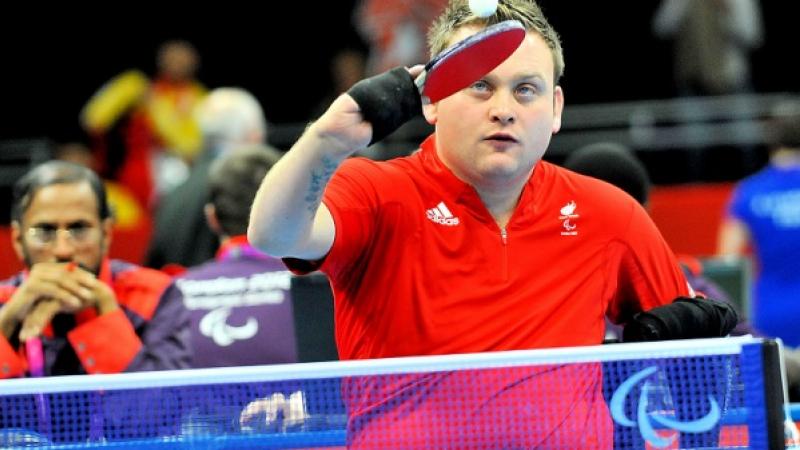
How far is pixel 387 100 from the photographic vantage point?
2.58 metres

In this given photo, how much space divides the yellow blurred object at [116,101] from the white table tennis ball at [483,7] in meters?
9.19

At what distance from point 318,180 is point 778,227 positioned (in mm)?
5223

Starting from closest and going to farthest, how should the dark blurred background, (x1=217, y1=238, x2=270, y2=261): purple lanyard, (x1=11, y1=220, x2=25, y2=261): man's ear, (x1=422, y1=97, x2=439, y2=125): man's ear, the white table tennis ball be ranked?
the white table tennis ball
(x1=422, y1=97, x2=439, y2=125): man's ear
(x1=11, y1=220, x2=25, y2=261): man's ear
(x1=217, y1=238, x2=270, y2=261): purple lanyard
the dark blurred background

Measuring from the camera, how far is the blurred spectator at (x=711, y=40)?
11.0 meters

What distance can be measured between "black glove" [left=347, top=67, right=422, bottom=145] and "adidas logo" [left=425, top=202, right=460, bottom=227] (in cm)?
42

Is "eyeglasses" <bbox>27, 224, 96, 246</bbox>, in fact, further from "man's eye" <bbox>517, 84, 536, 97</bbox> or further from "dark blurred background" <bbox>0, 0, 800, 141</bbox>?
"dark blurred background" <bbox>0, 0, 800, 141</bbox>

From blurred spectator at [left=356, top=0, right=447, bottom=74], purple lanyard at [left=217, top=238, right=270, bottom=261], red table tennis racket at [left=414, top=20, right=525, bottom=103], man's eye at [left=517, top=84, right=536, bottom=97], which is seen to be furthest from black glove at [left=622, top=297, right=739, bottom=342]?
blurred spectator at [left=356, top=0, right=447, bottom=74]

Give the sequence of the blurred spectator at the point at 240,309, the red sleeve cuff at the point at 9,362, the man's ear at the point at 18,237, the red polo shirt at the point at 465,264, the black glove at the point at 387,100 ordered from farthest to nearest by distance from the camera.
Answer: the blurred spectator at the point at 240,309, the man's ear at the point at 18,237, the red sleeve cuff at the point at 9,362, the red polo shirt at the point at 465,264, the black glove at the point at 387,100

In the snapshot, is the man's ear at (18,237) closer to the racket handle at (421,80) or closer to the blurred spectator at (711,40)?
the racket handle at (421,80)

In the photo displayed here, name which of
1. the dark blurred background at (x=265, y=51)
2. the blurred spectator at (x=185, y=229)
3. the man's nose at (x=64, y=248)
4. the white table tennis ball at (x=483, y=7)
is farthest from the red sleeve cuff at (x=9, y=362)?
the dark blurred background at (x=265, y=51)

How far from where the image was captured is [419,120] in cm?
1134

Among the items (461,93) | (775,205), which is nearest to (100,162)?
(775,205)

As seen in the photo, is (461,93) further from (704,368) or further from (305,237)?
(704,368)

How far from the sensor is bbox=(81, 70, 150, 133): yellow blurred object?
1169 cm
